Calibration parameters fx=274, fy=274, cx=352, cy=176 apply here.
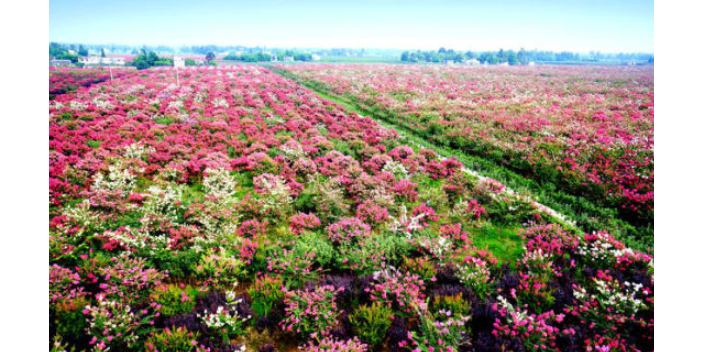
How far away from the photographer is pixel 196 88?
2866 cm

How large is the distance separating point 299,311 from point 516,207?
7.27 meters

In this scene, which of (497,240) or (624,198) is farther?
(624,198)

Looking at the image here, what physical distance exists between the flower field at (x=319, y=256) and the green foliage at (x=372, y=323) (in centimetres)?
3

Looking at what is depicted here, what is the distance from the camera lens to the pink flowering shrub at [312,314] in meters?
4.48

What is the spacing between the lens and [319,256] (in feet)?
20.7

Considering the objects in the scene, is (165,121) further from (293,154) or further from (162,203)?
(162,203)

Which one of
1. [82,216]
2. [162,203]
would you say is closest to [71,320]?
[82,216]

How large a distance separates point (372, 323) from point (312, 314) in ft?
3.33

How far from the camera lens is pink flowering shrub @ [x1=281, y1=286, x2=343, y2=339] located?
14.7 feet

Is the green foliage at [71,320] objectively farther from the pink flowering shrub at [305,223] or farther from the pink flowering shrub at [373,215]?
the pink flowering shrub at [373,215]

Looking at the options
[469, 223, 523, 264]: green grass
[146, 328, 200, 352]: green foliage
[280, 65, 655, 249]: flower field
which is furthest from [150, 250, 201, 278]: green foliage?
[280, 65, 655, 249]: flower field
